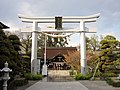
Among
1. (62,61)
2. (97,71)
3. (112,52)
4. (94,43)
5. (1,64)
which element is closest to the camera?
(1,64)

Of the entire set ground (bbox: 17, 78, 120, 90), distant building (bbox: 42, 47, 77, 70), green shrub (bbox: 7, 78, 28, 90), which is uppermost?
distant building (bbox: 42, 47, 77, 70)

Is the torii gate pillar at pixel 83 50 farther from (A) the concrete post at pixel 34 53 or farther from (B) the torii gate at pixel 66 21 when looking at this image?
(A) the concrete post at pixel 34 53

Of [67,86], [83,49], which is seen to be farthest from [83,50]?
[67,86]

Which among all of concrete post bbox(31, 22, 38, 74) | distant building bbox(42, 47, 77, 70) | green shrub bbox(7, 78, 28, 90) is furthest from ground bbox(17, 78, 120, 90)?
distant building bbox(42, 47, 77, 70)

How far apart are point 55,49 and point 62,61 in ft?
11.5

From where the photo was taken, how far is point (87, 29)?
99.0 feet

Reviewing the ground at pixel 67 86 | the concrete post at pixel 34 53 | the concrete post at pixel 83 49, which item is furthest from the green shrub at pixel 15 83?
the concrete post at pixel 83 49

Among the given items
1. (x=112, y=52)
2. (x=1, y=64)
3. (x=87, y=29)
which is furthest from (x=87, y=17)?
(x=1, y=64)

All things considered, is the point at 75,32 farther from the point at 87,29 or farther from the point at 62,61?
the point at 62,61

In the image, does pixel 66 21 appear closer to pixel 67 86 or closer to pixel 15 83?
pixel 67 86

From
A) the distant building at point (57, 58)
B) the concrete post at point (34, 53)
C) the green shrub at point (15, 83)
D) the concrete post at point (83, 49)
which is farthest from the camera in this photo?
the distant building at point (57, 58)

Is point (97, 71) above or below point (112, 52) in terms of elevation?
below

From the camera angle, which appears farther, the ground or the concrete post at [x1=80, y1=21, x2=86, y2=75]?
the concrete post at [x1=80, y1=21, x2=86, y2=75]

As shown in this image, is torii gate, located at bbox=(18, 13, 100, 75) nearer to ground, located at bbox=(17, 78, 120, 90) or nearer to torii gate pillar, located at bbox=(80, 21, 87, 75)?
torii gate pillar, located at bbox=(80, 21, 87, 75)
